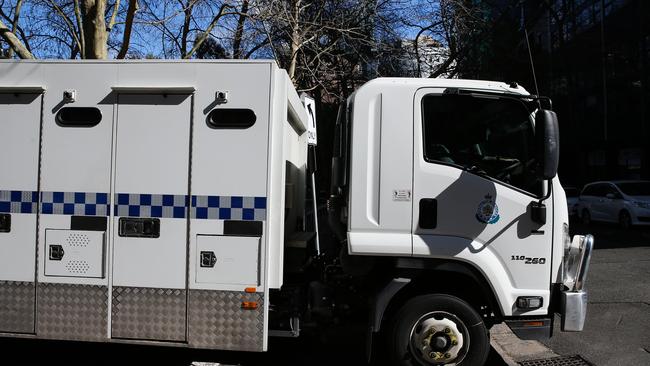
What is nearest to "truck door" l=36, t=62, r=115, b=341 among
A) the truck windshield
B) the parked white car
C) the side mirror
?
the truck windshield

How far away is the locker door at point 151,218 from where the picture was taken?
435cm

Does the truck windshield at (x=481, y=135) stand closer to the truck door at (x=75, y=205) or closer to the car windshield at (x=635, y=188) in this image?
the truck door at (x=75, y=205)

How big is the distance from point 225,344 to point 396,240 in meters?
1.63

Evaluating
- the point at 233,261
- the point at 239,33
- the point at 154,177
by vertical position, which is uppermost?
the point at 239,33

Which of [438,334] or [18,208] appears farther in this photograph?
[18,208]

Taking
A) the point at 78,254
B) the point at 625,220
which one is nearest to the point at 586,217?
the point at 625,220

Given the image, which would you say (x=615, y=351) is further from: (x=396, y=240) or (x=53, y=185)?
(x=53, y=185)

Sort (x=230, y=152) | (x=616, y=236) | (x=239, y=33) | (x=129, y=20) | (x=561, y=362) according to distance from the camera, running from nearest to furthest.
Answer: (x=230, y=152) → (x=561, y=362) → (x=129, y=20) → (x=616, y=236) → (x=239, y=33)

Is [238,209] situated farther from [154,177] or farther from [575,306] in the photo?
[575,306]

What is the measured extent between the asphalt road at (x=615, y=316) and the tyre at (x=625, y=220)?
5.23 metres

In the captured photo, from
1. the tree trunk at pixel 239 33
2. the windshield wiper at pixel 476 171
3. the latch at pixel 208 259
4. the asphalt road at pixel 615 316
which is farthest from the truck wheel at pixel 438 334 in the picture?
the tree trunk at pixel 239 33

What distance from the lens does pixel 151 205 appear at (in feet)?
14.4

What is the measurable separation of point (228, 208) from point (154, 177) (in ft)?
2.21

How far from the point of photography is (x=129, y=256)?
439 cm
